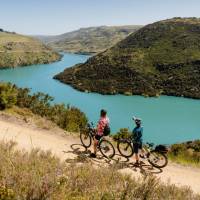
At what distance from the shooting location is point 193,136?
105 meters

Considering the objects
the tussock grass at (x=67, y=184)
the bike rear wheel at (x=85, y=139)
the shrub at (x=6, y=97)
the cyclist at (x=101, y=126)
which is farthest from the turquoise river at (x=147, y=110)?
the tussock grass at (x=67, y=184)

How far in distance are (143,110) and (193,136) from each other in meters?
41.2

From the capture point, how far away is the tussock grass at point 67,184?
7.04 m

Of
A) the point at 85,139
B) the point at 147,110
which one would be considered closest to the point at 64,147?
the point at 85,139

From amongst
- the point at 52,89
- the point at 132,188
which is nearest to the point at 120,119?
the point at 52,89

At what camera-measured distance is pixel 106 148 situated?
17109mm

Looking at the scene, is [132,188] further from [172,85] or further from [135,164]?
[172,85]

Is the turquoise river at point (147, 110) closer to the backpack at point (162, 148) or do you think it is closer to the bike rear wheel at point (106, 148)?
the bike rear wheel at point (106, 148)

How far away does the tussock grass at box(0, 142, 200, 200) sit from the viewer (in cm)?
704

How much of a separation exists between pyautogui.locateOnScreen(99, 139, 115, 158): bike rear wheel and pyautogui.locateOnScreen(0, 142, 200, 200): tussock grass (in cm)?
678

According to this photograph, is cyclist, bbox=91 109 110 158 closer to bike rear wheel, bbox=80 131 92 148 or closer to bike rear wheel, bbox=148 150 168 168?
bike rear wheel, bbox=80 131 92 148

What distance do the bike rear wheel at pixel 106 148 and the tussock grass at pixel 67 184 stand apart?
6.78 m

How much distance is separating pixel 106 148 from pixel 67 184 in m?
9.20

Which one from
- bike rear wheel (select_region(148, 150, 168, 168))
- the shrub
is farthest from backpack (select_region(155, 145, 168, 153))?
the shrub
